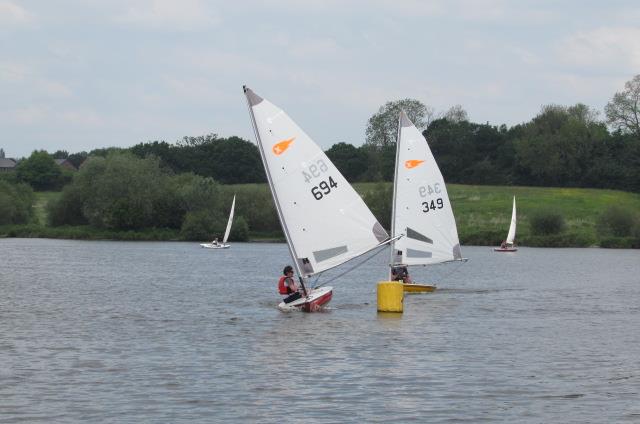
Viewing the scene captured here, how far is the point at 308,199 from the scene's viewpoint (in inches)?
1299

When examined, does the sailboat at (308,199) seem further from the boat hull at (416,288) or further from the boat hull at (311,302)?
the boat hull at (416,288)

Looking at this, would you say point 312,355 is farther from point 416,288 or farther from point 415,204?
point 416,288

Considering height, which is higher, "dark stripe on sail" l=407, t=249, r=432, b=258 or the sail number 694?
the sail number 694

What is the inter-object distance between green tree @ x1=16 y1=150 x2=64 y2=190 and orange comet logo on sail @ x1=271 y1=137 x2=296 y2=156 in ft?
514

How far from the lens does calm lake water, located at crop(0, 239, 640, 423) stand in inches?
776

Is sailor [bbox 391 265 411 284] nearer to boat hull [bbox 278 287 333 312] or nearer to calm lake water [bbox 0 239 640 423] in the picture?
calm lake water [bbox 0 239 640 423]

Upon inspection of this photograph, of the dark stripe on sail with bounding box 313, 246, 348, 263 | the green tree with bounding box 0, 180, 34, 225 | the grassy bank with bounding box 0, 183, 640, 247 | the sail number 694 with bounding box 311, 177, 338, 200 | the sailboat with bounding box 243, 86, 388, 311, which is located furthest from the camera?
the green tree with bounding box 0, 180, 34, 225

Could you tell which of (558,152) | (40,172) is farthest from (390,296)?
(40,172)

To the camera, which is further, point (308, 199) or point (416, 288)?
point (416, 288)

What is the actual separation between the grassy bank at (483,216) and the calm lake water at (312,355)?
196ft

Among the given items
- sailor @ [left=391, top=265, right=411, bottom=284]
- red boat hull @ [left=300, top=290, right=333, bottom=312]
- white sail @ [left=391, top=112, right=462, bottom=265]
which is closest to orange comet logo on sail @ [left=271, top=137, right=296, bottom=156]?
red boat hull @ [left=300, top=290, right=333, bottom=312]

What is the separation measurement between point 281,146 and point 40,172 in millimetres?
160669

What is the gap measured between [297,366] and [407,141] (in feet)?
65.8

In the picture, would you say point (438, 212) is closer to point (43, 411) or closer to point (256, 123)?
point (256, 123)
